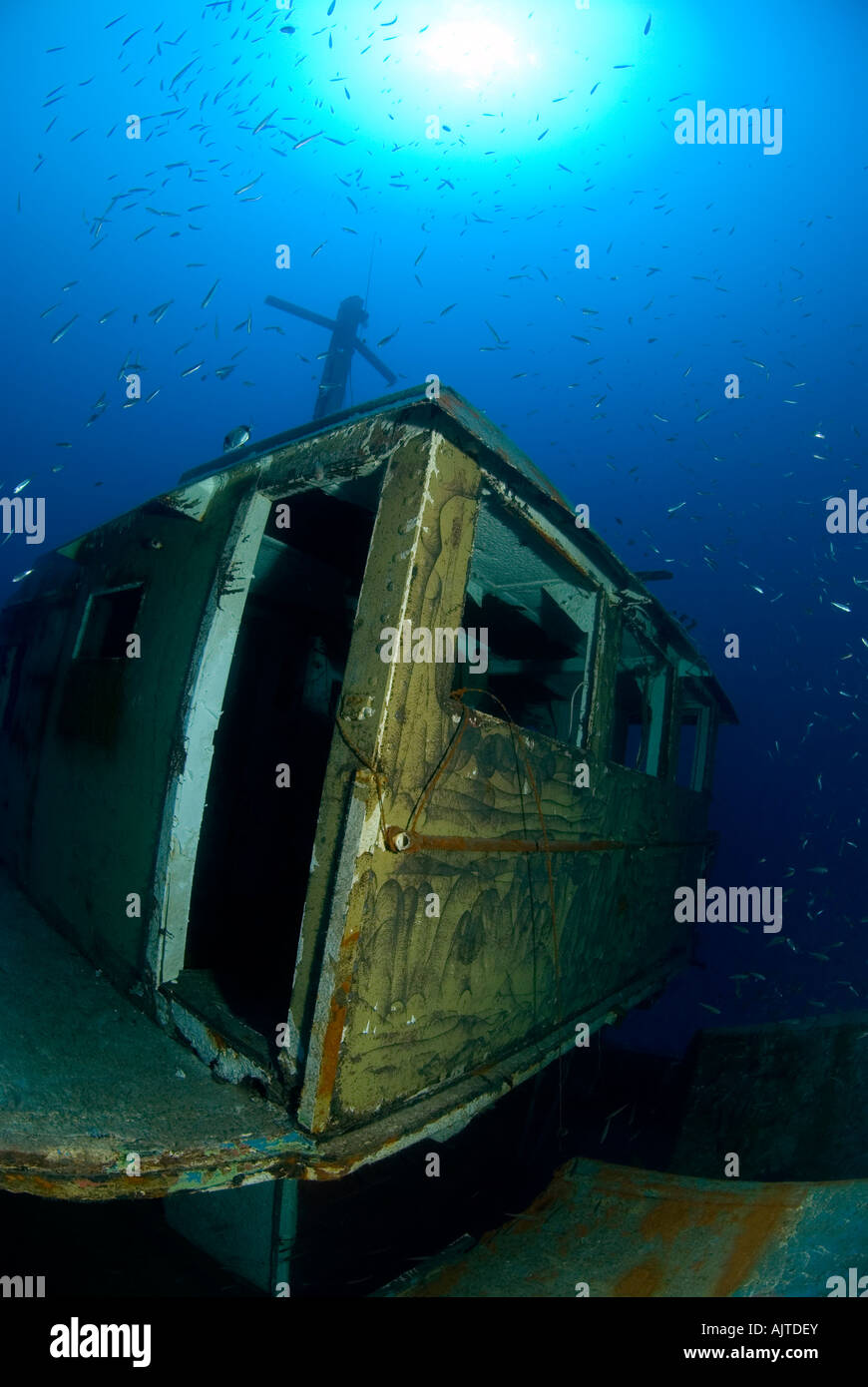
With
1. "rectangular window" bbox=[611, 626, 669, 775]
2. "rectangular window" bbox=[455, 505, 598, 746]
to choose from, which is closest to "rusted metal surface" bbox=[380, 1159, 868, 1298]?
"rectangular window" bbox=[455, 505, 598, 746]

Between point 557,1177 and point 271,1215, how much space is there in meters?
1.79

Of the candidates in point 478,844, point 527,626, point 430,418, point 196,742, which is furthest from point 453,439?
point 527,626

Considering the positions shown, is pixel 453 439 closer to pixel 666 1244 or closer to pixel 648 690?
pixel 666 1244

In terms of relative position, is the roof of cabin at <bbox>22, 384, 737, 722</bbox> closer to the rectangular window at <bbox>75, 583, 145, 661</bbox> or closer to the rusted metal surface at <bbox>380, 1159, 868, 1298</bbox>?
the rectangular window at <bbox>75, 583, 145, 661</bbox>

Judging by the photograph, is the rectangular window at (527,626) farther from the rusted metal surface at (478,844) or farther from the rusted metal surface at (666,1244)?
the rusted metal surface at (666,1244)

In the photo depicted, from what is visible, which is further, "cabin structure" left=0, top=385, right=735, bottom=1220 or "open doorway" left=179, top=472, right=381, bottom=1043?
"open doorway" left=179, top=472, right=381, bottom=1043

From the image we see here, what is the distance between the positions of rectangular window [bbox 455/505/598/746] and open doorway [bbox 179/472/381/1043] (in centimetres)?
106

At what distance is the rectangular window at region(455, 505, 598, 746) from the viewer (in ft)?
12.6

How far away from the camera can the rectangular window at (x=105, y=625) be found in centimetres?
486

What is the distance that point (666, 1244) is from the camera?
2.90 metres

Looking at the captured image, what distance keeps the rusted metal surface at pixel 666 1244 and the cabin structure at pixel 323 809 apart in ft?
2.42

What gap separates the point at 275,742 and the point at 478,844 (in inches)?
122
